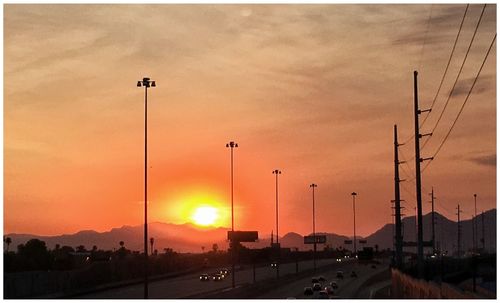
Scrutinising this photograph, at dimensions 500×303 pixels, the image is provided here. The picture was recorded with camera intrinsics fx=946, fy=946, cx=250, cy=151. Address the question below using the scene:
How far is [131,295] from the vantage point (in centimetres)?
11994

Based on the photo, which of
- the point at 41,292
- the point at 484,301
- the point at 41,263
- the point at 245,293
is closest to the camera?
the point at 484,301

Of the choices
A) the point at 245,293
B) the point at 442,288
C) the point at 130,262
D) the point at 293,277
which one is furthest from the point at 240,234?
the point at 442,288

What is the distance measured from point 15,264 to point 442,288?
445ft

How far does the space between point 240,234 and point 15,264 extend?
47454 millimetres

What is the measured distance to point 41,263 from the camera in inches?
7500

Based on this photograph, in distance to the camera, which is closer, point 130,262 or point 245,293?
point 245,293

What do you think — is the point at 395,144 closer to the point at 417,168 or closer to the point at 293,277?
the point at 417,168

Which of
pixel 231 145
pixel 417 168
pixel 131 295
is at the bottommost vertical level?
pixel 131 295

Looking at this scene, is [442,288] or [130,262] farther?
[130,262]

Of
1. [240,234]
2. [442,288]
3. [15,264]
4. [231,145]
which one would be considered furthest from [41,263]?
[442,288]

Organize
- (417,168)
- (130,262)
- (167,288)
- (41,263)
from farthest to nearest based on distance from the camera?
(41,263), (130,262), (167,288), (417,168)

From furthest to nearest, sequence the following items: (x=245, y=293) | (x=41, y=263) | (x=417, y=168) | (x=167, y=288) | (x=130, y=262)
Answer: (x=41, y=263), (x=130, y=262), (x=167, y=288), (x=245, y=293), (x=417, y=168)

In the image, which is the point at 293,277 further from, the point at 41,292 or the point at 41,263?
the point at 41,292

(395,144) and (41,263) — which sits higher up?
(395,144)
